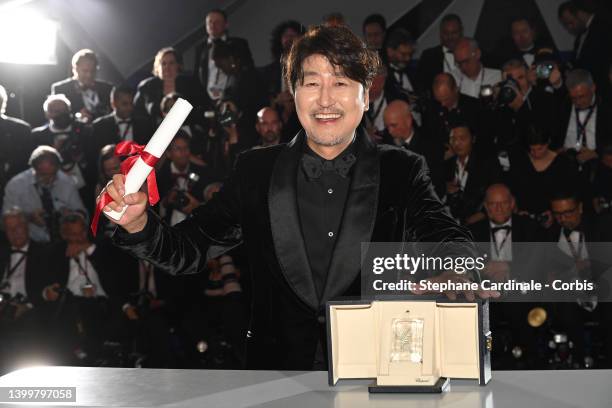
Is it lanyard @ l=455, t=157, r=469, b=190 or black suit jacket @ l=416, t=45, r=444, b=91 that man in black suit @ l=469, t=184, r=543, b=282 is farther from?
black suit jacket @ l=416, t=45, r=444, b=91

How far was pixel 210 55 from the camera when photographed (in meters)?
5.79

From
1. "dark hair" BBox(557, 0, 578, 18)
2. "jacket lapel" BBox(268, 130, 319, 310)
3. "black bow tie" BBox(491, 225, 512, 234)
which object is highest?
"dark hair" BBox(557, 0, 578, 18)

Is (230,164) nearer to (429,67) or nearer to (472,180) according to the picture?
(429,67)

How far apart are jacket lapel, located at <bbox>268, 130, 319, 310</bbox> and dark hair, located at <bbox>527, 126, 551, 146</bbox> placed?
3285 millimetres

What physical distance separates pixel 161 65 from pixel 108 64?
2.22 ft

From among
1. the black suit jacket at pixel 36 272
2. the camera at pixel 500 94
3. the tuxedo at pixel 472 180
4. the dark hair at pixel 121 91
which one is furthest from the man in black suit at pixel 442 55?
the black suit jacket at pixel 36 272

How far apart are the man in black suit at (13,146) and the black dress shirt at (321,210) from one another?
13.2 feet

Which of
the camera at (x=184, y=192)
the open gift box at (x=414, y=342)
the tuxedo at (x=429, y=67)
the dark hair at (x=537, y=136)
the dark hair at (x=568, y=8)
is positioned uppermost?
the dark hair at (x=568, y=8)

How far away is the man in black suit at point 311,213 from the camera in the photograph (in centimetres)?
205

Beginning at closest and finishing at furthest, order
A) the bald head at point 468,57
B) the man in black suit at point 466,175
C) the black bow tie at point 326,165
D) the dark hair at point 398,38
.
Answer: the black bow tie at point 326,165
the man in black suit at point 466,175
the bald head at point 468,57
the dark hair at point 398,38

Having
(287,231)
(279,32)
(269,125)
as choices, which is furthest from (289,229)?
(279,32)

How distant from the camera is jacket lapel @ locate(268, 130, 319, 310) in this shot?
2064 millimetres

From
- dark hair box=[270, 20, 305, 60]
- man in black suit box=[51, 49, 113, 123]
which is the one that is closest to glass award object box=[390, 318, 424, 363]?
dark hair box=[270, 20, 305, 60]

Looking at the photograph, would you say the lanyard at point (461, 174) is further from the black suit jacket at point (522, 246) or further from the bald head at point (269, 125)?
the bald head at point (269, 125)
